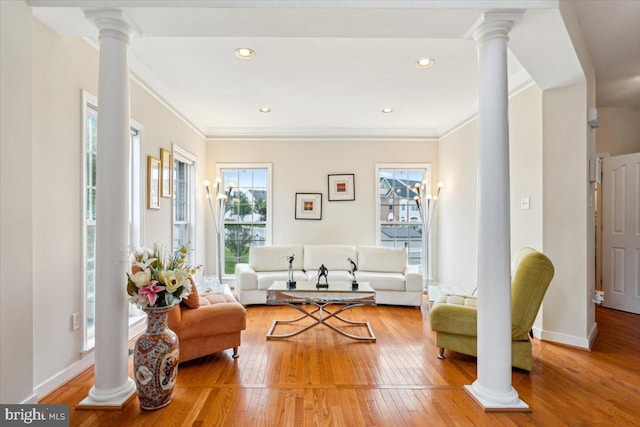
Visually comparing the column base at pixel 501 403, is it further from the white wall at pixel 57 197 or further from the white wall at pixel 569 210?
the white wall at pixel 57 197

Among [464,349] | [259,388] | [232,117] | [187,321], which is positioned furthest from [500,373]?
[232,117]

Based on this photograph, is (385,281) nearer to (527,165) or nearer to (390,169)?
(390,169)

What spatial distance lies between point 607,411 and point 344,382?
1.72 metres

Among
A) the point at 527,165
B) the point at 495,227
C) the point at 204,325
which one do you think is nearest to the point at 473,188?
the point at 527,165

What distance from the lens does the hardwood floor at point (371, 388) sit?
2.16 meters

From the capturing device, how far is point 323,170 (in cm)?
602

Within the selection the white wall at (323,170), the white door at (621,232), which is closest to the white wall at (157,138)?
the white wall at (323,170)

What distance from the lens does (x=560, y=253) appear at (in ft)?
11.2

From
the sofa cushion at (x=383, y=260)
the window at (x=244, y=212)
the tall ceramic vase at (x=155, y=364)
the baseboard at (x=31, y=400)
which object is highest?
the window at (x=244, y=212)

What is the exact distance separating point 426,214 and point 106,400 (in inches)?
198

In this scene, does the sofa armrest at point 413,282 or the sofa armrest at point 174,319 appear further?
the sofa armrest at point 413,282

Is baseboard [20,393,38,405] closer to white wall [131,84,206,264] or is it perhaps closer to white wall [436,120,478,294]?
white wall [131,84,206,264]

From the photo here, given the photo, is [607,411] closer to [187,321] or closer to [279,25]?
[187,321]

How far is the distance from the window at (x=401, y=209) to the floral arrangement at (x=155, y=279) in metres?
4.18
